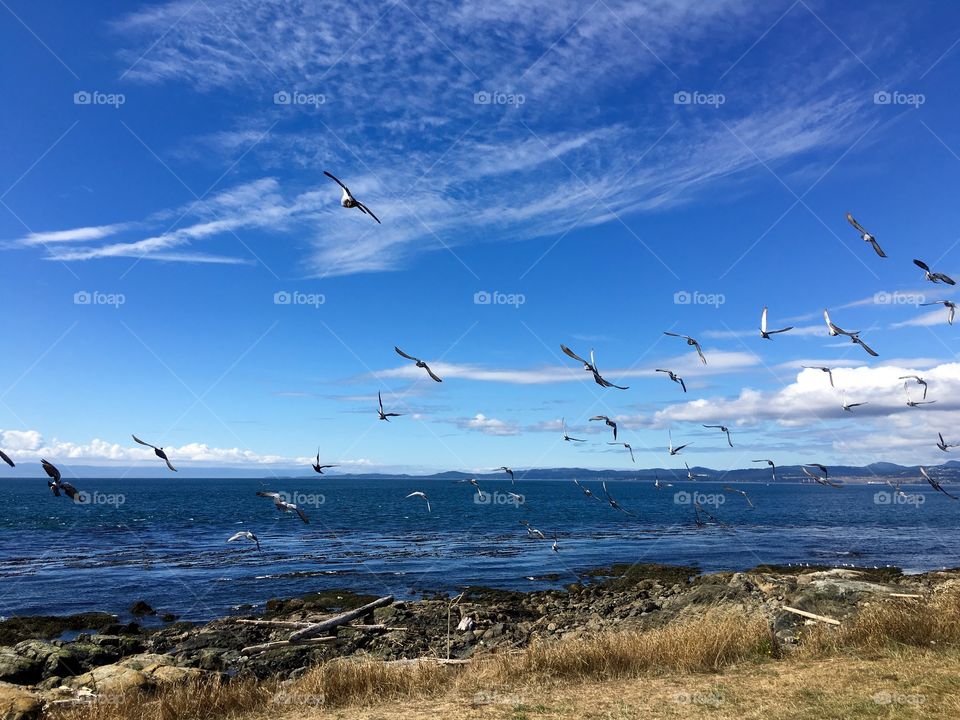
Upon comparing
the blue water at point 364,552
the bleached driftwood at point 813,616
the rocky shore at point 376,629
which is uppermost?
the bleached driftwood at point 813,616

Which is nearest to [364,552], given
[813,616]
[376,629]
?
[376,629]

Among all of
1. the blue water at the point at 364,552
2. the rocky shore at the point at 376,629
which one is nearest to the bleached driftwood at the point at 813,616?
the rocky shore at the point at 376,629

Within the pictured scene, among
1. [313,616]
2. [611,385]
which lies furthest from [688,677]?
[313,616]

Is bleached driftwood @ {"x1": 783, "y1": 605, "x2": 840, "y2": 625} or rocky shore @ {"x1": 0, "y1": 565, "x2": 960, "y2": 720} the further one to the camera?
rocky shore @ {"x1": 0, "y1": 565, "x2": 960, "y2": 720}

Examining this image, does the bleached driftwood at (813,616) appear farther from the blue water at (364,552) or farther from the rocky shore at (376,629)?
the blue water at (364,552)

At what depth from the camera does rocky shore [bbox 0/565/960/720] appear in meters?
17.2

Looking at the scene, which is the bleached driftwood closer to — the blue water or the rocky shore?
the rocky shore

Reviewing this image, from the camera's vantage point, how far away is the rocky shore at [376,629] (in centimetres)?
1720

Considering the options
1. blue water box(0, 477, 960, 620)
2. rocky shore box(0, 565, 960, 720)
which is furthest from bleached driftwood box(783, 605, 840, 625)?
blue water box(0, 477, 960, 620)

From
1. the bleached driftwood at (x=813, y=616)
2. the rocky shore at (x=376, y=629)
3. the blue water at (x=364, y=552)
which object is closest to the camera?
the bleached driftwood at (x=813, y=616)

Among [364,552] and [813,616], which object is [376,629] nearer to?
[813,616]

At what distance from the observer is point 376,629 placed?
26.4 meters

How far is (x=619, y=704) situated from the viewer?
38.7 ft

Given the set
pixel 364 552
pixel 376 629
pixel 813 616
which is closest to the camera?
pixel 813 616
